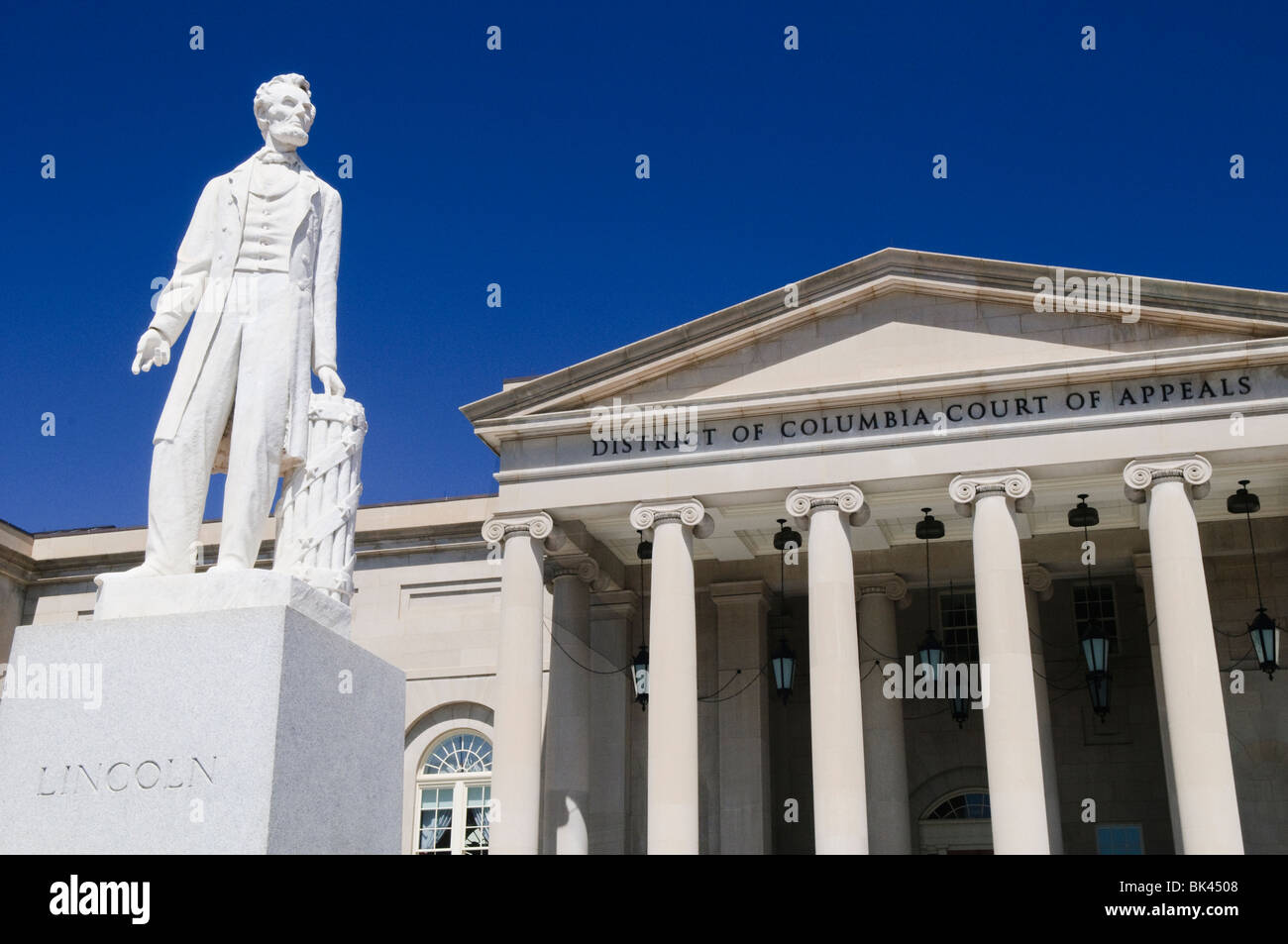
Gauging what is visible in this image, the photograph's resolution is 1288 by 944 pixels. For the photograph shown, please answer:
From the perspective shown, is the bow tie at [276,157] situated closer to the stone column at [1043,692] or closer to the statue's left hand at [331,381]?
the statue's left hand at [331,381]

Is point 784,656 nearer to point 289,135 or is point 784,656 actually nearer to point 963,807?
point 963,807

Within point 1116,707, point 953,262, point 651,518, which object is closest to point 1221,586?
point 1116,707

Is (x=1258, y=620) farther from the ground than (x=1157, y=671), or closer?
farther from the ground

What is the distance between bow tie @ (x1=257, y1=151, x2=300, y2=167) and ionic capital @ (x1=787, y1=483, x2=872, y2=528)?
18163 mm

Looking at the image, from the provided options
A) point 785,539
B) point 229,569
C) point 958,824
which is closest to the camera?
point 229,569

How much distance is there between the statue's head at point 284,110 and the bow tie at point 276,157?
0.08 metres

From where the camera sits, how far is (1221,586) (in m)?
28.7

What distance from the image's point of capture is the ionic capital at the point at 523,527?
88.9ft

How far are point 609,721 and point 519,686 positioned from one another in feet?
15.5

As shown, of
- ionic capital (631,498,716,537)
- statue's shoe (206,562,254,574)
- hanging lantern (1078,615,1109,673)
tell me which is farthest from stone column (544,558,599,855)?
statue's shoe (206,562,254,574)

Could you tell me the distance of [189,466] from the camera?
297 inches

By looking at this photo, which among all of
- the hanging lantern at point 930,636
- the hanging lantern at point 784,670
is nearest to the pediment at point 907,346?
the hanging lantern at point 930,636

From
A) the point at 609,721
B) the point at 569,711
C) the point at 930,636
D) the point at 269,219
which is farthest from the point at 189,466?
the point at 609,721
